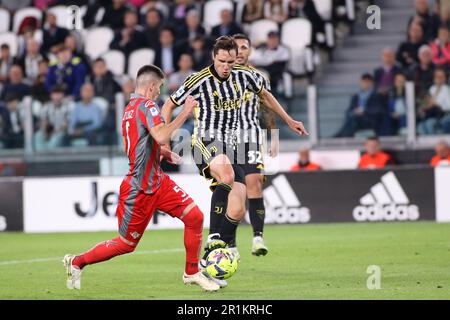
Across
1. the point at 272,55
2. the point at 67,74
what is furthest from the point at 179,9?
the point at 272,55

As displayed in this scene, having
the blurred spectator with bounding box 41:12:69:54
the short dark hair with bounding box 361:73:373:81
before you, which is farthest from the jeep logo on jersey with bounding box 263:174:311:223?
the blurred spectator with bounding box 41:12:69:54

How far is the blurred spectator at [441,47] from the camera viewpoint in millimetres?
17405

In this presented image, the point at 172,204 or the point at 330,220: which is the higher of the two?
the point at 172,204

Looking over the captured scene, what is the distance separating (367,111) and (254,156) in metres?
6.18

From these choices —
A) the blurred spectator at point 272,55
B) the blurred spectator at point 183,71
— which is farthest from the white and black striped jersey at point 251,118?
the blurred spectator at point 183,71

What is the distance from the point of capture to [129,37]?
20.2m

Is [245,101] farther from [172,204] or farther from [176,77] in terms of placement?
[176,77]

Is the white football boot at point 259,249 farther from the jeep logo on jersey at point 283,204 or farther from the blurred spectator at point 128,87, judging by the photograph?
the blurred spectator at point 128,87

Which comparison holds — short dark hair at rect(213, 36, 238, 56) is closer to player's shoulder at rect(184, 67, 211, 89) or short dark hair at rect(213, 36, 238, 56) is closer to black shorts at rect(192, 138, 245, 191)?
player's shoulder at rect(184, 67, 211, 89)

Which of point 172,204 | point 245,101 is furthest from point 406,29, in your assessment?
point 172,204

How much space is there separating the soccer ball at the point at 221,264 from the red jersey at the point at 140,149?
0.77 meters

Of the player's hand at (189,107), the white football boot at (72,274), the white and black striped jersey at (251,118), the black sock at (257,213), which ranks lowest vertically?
the white football boot at (72,274)
